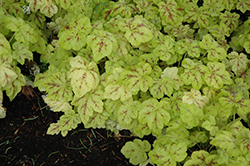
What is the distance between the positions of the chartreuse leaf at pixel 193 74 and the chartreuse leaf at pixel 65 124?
3.76 ft

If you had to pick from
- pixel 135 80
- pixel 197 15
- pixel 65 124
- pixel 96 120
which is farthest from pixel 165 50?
pixel 65 124

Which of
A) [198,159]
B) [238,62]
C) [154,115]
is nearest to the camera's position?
[198,159]

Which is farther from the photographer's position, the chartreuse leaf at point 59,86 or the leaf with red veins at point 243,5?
the leaf with red veins at point 243,5

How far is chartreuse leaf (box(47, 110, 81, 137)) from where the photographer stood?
230cm

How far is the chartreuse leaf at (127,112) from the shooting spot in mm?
2178

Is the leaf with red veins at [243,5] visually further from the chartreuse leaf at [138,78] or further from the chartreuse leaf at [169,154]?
the chartreuse leaf at [169,154]

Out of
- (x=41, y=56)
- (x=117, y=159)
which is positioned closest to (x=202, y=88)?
(x=117, y=159)

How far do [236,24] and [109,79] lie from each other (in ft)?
5.89

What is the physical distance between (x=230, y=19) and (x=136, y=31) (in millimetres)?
1342

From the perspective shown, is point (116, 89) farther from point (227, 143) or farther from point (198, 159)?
point (227, 143)

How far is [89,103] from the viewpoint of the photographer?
7.41 ft

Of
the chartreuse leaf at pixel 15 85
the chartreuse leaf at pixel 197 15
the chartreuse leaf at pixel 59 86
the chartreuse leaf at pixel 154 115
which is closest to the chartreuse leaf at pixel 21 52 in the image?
the chartreuse leaf at pixel 15 85

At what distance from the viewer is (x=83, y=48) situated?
2455mm

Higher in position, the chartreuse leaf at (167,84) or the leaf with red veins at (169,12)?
the leaf with red veins at (169,12)
